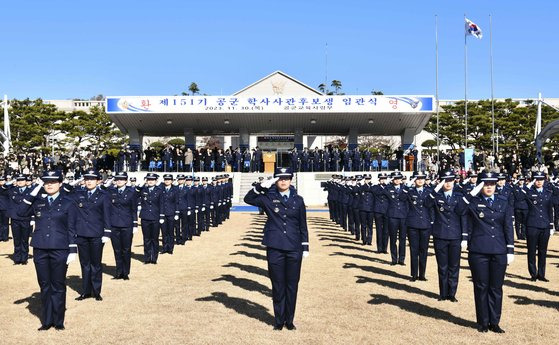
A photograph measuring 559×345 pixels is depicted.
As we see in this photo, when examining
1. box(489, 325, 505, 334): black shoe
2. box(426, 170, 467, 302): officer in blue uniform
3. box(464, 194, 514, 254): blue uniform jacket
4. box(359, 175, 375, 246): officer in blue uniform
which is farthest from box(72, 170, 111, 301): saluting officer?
box(359, 175, 375, 246): officer in blue uniform

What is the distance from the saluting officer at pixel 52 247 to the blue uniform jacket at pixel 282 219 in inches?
94.6

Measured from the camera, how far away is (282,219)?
7500 millimetres

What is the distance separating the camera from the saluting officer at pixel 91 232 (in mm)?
9156

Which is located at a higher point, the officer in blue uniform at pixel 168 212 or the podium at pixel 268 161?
the podium at pixel 268 161

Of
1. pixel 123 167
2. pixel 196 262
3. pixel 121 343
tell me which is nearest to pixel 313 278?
pixel 196 262

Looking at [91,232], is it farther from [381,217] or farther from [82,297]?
[381,217]

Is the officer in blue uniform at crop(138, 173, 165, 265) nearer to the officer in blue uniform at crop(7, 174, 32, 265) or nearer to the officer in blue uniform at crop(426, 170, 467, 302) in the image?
the officer in blue uniform at crop(7, 174, 32, 265)

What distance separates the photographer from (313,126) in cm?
4553

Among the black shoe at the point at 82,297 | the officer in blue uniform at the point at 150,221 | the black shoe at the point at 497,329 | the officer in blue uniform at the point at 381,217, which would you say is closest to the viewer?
the black shoe at the point at 497,329

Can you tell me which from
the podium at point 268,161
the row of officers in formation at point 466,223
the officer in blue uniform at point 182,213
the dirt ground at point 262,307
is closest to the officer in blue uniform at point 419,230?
the row of officers in formation at point 466,223

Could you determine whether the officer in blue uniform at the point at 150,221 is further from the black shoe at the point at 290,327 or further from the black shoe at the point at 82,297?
the black shoe at the point at 290,327

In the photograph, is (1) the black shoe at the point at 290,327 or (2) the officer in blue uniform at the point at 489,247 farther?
(1) the black shoe at the point at 290,327

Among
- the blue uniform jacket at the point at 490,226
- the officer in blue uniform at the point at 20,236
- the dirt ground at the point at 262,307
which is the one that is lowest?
the dirt ground at the point at 262,307

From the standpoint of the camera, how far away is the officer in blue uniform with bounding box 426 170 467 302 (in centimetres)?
918
